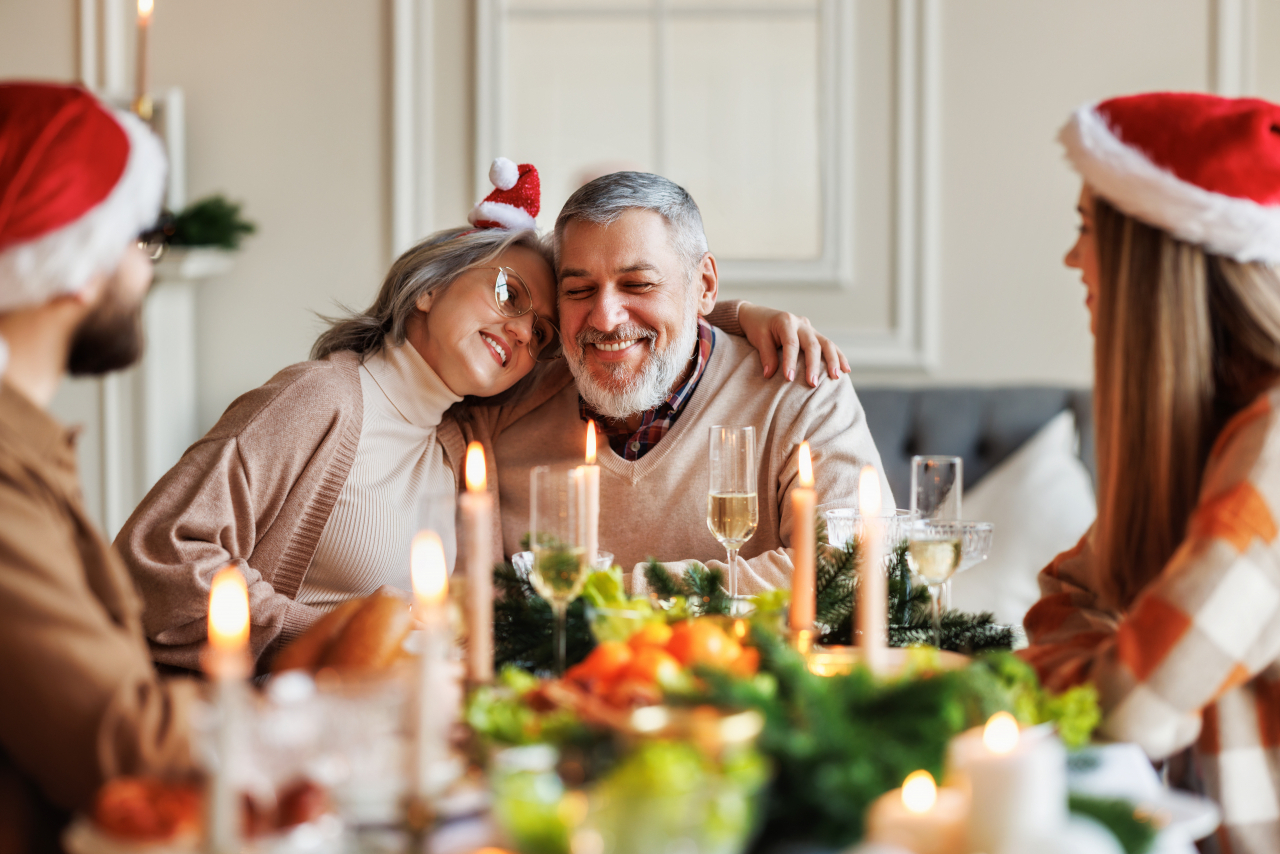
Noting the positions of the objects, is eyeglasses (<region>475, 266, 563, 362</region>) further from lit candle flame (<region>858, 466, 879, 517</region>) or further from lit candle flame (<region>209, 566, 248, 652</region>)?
lit candle flame (<region>209, 566, 248, 652</region>)

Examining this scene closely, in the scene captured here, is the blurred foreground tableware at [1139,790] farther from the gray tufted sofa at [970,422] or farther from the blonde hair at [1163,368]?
the gray tufted sofa at [970,422]

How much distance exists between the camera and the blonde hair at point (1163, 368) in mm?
1278

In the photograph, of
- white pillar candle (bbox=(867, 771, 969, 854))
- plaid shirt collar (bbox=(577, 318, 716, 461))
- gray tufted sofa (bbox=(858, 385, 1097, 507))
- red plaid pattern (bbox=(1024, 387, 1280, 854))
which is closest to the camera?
white pillar candle (bbox=(867, 771, 969, 854))

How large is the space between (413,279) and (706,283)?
0.62m

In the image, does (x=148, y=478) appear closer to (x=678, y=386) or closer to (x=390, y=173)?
(x=390, y=173)

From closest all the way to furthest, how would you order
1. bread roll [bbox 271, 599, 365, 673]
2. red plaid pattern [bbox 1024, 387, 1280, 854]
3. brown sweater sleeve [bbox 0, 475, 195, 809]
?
brown sweater sleeve [bbox 0, 475, 195, 809] → red plaid pattern [bbox 1024, 387, 1280, 854] → bread roll [bbox 271, 599, 365, 673]

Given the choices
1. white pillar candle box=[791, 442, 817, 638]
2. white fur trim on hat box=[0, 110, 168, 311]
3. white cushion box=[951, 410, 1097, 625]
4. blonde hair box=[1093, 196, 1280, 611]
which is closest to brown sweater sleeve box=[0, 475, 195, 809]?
white fur trim on hat box=[0, 110, 168, 311]

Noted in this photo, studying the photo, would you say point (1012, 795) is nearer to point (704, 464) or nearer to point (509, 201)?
point (704, 464)

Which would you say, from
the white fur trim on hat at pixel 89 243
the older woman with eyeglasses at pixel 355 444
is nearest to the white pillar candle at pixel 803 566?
the white fur trim on hat at pixel 89 243

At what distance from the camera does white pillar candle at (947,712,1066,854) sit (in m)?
0.81

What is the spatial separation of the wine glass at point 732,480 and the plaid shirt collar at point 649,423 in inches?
31.0

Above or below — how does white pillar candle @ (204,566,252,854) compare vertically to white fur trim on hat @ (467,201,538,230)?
below

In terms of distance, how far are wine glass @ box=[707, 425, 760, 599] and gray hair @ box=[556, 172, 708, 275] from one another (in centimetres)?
81

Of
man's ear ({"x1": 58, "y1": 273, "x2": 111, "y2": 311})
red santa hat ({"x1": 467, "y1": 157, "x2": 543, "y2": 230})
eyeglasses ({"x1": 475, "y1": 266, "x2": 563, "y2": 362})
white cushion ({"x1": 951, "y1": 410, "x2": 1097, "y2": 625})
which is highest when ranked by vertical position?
red santa hat ({"x1": 467, "y1": 157, "x2": 543, "y2": 230})
